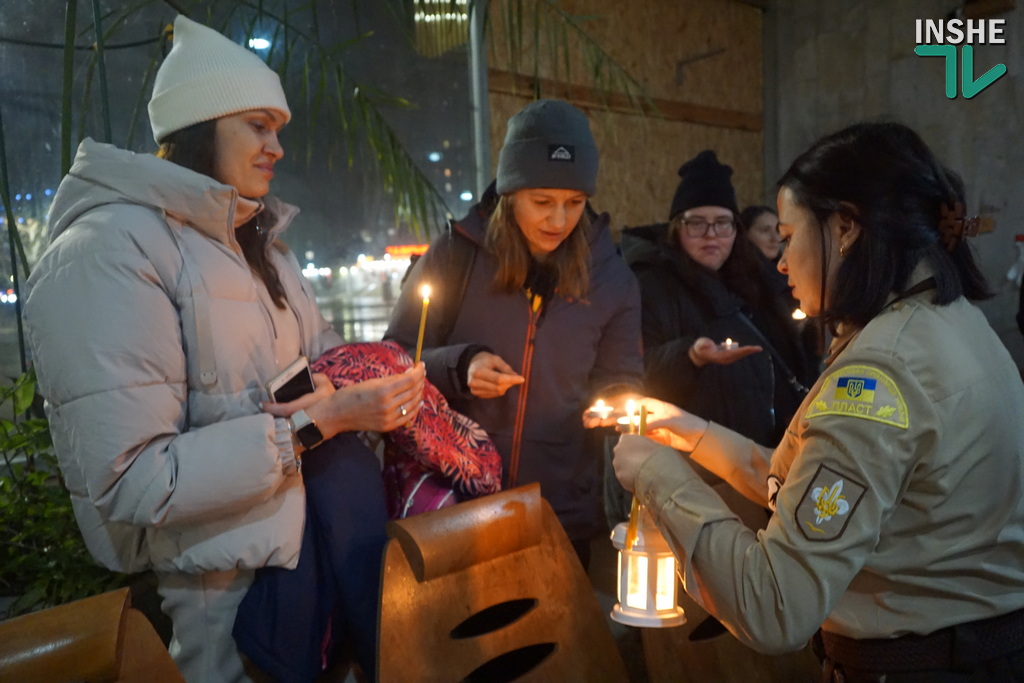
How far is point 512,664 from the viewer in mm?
1709

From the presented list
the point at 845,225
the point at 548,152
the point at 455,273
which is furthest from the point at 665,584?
the point at 548,152

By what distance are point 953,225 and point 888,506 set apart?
1.65 ft

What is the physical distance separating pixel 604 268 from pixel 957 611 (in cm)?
134

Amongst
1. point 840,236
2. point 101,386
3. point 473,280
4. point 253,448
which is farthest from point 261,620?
point 840,236

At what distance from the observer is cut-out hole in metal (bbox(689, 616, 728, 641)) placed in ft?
6.19

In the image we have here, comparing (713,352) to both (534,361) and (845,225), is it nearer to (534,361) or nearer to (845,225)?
(534,361)

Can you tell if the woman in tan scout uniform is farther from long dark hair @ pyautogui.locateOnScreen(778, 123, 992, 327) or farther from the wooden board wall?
the wooden board wall

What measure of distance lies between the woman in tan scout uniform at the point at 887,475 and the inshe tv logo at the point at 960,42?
571 cm

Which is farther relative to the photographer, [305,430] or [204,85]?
[204,85]

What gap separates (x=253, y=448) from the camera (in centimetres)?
143

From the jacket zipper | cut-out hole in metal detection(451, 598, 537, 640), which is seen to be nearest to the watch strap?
cut-out hole in metal detection(451, 598, 537, 640)

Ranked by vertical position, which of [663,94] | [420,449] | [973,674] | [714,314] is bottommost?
[973,674]

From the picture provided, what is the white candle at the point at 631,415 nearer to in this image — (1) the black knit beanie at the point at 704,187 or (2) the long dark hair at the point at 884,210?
(2) the long dark hair at the point at 884,210

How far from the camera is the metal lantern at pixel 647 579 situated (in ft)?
4.71
